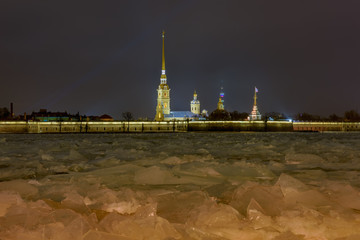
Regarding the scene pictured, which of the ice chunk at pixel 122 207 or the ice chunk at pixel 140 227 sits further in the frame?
the ice chunk at pixel 122 207

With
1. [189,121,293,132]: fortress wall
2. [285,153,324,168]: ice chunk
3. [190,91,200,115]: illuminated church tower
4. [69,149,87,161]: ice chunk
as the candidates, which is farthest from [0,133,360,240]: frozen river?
[190,91,200,115]: illuminated church tower

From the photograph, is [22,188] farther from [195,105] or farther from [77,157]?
[195,105]

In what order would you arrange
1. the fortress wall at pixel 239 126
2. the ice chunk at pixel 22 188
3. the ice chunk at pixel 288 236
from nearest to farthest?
1. the ice chunk at pixel 288 236
2. the ice chunk at pixel 22 188
3. the fortress wall at pixel 239 126

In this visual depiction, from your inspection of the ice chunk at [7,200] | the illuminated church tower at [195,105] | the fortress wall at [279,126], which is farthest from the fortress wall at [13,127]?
the ice chunk at [7,200]

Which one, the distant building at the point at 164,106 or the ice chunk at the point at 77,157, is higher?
the distant building at the point at 164,106

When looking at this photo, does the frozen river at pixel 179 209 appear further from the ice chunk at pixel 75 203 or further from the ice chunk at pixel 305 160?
the ice chunk at pixel 305 160

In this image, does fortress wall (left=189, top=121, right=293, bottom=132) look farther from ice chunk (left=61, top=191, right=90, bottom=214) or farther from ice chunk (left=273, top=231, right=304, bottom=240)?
ice chunk (left=273, top=231, right=304, bottom=240)

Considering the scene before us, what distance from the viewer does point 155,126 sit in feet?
336

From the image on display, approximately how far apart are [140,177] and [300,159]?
5300 millimetres

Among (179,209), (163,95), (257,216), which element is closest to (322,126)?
(163,95)

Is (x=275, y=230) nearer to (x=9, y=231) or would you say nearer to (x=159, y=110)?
(x=9, y=231)

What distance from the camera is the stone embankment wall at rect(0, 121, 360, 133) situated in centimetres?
9319

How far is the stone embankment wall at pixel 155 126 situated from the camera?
93.2 metres

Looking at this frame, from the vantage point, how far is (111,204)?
4.42m
